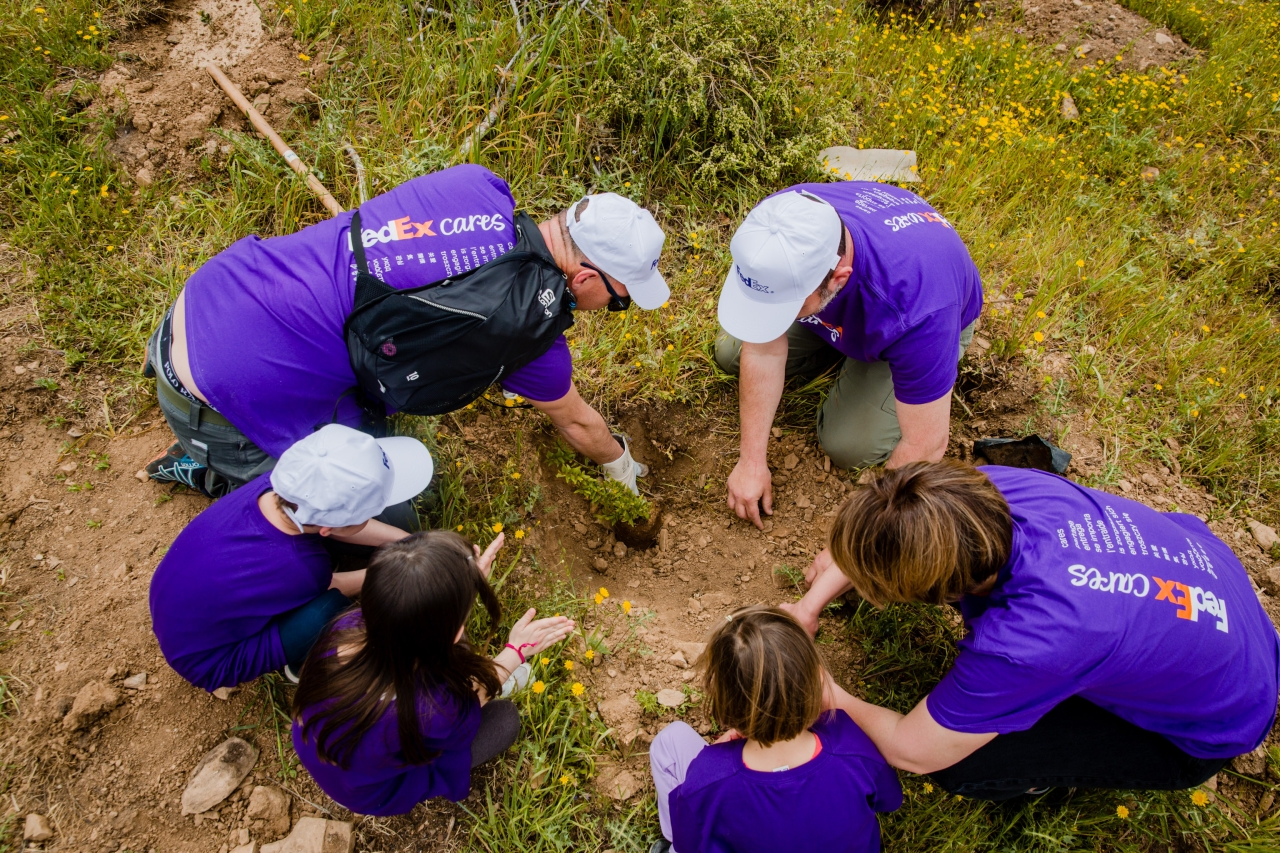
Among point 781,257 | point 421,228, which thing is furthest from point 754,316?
point 421,228

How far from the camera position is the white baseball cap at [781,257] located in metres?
1.96

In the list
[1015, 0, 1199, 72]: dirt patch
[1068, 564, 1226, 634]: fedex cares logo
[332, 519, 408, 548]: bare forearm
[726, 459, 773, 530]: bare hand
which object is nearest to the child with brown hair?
[1068, 564, 1226, 634]: fedex cares logo

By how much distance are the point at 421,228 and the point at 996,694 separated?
5.99ft

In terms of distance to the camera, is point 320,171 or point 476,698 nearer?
point 476,698

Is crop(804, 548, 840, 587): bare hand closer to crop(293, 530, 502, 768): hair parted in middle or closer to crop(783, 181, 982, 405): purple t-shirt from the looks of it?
crop(783, 181, 982, 405): purple t-shirt

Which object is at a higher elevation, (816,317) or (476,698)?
(816,317)

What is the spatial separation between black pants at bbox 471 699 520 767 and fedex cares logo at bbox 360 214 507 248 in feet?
4.25

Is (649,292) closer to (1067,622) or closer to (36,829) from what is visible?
(1067,622)

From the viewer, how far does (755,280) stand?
203 cm

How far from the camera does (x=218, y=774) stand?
1.91 metres

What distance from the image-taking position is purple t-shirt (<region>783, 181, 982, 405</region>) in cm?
206

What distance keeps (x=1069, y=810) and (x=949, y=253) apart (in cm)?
166

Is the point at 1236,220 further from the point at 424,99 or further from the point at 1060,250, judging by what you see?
the point at 424,99

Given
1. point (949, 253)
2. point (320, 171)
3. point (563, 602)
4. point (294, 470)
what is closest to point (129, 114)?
point (320, 171)
